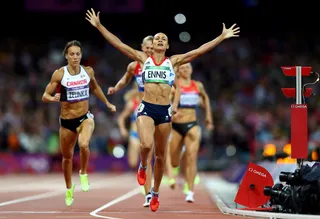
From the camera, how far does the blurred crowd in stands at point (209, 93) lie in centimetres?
3125

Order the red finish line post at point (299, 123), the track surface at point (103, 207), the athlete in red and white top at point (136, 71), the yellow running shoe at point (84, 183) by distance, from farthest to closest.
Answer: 1. the athlete in red and white top at point (136, 71)
2. the yellow running shoe at point (84, 183)
3. the red finish line post at point (299, 123)
4. the track surface at point (103, 207)

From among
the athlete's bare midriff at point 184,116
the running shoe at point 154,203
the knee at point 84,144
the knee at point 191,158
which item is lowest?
the running shoe at point 154,203

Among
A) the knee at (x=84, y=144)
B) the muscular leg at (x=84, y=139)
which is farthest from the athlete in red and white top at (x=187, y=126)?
the knee at (x=84, y=144)

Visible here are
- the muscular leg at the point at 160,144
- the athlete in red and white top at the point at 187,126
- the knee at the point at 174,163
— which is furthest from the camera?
the knee at the point at 174,163

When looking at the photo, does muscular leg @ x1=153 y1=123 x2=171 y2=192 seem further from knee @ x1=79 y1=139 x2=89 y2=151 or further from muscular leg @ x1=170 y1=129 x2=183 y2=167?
muscular leg @ x1=170 y1=129 x2=183 y2=167

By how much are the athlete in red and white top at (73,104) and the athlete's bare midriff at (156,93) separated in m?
1.66

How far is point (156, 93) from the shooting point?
12.1 meters

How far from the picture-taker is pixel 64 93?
43.7 feet

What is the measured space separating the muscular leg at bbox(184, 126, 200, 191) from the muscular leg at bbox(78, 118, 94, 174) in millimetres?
2563

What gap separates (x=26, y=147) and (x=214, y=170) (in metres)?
7.57

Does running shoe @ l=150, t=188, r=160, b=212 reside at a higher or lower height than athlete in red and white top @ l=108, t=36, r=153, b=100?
lower

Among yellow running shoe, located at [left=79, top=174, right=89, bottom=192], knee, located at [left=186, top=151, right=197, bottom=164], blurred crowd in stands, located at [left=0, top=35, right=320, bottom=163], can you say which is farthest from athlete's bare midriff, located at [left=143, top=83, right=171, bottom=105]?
blurred crowd in stands, located at [left=0, top=35, right=320, bottom=163]

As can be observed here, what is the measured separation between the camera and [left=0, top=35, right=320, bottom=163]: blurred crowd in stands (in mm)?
31250

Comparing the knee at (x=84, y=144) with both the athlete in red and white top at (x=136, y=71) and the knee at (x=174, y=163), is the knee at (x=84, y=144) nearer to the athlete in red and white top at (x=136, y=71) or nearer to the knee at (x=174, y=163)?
the athlete in red and white top at (x=136, y=71)
